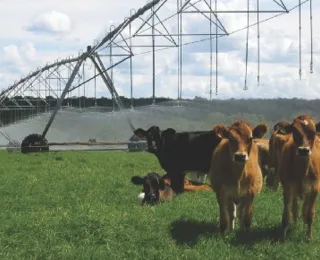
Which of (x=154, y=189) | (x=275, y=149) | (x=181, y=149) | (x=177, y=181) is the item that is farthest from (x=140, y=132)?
(x=275, y=149)

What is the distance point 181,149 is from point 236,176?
22.5 ft

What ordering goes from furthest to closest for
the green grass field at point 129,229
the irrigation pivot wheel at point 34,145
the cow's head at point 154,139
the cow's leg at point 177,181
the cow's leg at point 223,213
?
the irrigation pivot wheel at point 34,145
the cow's head at point 154,139
the cow's leg at point 177,181
the cow's leg at point 223,213
the green grass field at point 129,229

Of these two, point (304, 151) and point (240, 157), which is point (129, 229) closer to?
point (240, 157)

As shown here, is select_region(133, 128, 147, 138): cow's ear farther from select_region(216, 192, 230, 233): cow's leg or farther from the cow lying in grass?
select_region(216, 192, 230, 233): cow's leg

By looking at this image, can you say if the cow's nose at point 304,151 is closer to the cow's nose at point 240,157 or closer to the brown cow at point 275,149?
the cow's nose at point 240,157

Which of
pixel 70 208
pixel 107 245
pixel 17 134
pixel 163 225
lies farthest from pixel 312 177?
pixel 17 134

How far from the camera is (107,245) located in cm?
849

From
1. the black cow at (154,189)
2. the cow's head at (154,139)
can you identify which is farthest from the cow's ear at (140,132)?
the black cow at (154,189)

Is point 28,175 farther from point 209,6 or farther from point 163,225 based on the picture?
point 209,6

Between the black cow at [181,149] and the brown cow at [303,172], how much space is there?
5369 mm

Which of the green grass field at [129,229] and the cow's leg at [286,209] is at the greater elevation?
the cow's leg at [286,209]

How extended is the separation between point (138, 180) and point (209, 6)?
13.8 meters

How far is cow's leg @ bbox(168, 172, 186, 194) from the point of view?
14459 mm

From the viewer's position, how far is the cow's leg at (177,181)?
14.5 metres
